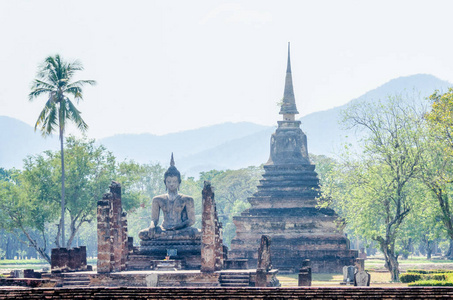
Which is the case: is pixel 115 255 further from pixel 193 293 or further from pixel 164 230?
pixel 193 293

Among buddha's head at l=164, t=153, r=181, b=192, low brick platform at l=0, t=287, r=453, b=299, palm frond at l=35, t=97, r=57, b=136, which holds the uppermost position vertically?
palm frond at l=35, t=97, r=57, b=136

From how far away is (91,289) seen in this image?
19375 millimetres

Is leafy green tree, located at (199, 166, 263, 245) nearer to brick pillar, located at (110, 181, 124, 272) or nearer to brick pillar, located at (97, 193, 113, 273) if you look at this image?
brick pillar, located at (110, 181, 124, 272)

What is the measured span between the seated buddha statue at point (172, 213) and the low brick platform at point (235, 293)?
19031mm

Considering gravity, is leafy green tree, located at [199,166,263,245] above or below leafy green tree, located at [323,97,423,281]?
above

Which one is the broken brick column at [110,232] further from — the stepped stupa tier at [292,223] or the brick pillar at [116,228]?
the stepped stupa tier at [292,223]

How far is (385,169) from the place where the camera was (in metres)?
44.8

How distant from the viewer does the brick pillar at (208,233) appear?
3275cm

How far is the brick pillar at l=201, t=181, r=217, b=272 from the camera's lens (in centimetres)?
3275

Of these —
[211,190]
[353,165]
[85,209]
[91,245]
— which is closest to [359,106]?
[353,165]

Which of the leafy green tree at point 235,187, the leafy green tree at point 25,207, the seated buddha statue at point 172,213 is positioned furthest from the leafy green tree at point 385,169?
the leafy green tree at point 235,187

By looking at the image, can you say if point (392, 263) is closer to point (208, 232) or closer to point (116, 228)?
point (208, 232)

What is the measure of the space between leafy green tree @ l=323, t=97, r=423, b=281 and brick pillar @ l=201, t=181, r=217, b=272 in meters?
13.6

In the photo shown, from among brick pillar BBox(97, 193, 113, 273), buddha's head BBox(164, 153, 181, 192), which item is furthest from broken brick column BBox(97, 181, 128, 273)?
buddha's head BBox(164, 153, 181, 192)
